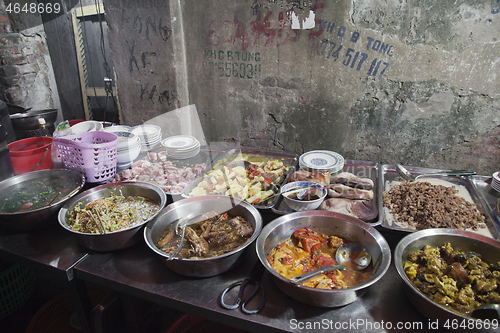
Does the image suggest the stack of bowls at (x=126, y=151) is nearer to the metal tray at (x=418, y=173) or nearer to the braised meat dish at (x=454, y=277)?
the metal tray at (x=418, y=173)

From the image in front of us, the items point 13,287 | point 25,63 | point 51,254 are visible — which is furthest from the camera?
point 25,63

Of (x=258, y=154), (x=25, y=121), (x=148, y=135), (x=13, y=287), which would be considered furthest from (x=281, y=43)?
(x=13, y=287)

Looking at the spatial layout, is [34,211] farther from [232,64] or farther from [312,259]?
[232,64]

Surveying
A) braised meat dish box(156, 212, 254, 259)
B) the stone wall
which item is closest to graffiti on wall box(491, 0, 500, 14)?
braised meat dish box(156, 212, 254, 259)

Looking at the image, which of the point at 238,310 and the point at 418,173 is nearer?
the point at 238,310

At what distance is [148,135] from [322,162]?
206cm

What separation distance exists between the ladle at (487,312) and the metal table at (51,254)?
2274mm

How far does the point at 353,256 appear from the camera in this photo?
5.59ft

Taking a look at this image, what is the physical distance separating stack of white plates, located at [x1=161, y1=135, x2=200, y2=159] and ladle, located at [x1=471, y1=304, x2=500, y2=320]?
270cm

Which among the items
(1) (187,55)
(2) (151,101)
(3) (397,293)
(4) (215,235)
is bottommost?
(3) (397,293)

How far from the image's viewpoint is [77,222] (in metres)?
1.95

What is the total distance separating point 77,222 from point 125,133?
55.8 inches

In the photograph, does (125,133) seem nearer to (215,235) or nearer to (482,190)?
(215,235)

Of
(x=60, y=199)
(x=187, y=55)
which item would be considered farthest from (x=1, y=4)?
(x=60, y=199)
